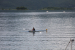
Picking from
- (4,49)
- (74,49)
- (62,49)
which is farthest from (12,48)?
(74,49)

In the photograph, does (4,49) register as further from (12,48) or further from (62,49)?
(62,49)

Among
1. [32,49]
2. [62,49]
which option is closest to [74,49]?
[62,49]

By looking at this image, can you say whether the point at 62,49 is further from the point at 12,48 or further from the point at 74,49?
the point at 12,48

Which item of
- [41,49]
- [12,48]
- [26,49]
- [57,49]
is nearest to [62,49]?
[57,49]

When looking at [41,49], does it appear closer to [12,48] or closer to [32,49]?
[32,49]

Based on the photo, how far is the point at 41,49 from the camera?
28.5 m

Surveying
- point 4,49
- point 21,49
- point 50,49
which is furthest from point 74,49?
point 4,49

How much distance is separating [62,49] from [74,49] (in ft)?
6.34

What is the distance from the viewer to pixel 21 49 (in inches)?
1120

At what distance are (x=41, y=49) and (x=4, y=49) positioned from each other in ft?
20.2

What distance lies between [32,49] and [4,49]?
467cm

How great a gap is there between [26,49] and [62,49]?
19.5 feet

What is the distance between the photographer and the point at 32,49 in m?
28.4

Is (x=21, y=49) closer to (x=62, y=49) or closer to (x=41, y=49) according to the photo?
(x=41, y=49)
